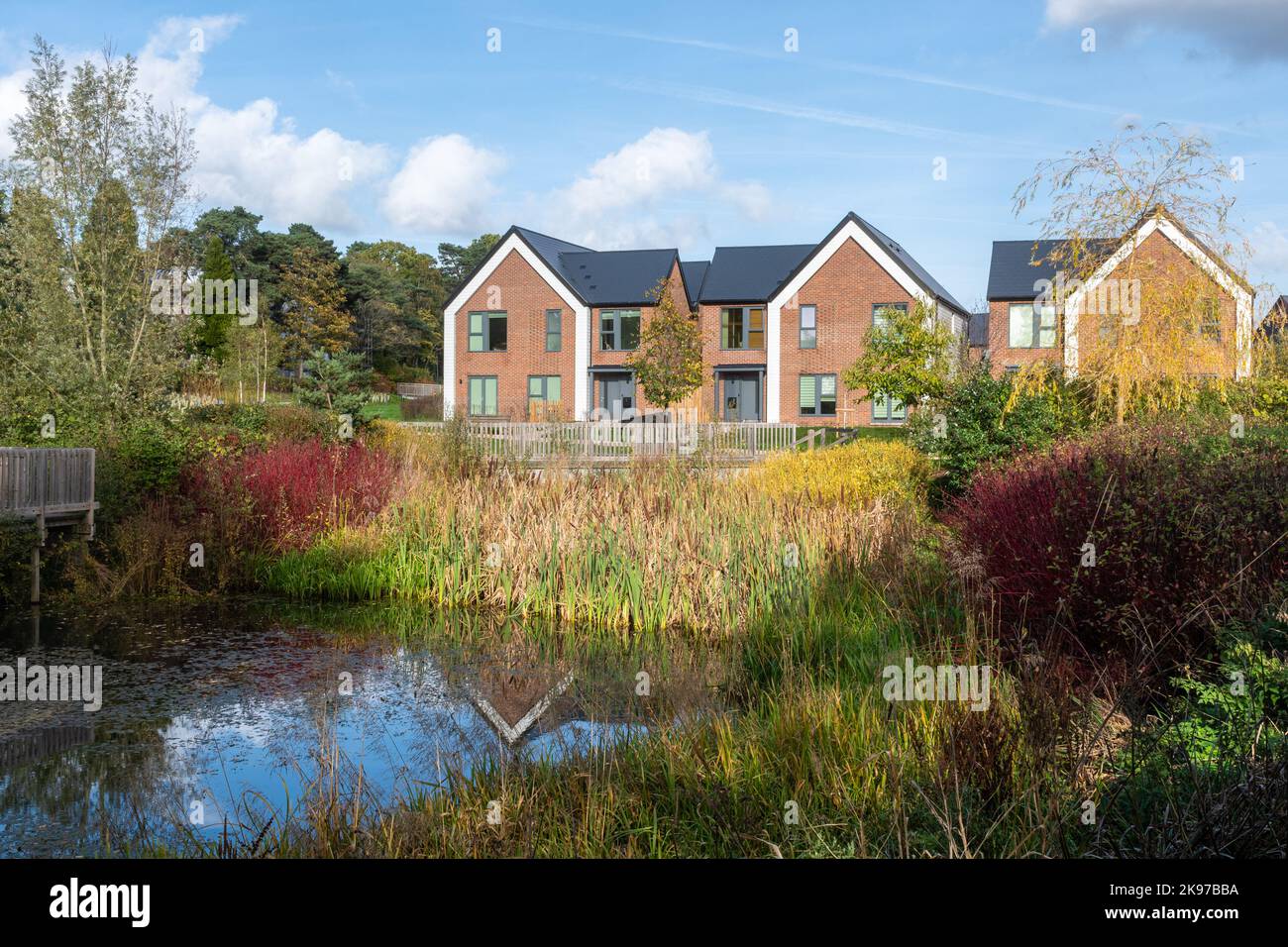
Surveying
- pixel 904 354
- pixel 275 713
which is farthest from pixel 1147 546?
pixel 904 354

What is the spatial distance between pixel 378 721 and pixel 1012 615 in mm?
4634

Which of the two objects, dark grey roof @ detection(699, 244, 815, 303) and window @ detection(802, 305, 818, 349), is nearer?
window @ detection(802, 305, 818, 349)

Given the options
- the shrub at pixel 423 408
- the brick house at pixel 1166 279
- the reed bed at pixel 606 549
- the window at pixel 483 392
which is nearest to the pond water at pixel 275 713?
the reed bed at pixel 606 549

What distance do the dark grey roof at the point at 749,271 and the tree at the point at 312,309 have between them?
18.3 metres

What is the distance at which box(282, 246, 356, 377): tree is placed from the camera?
49.3 meters

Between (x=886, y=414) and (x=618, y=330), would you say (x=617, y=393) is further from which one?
(x=886, y=414)

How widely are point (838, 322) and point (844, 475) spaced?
80.1 ft

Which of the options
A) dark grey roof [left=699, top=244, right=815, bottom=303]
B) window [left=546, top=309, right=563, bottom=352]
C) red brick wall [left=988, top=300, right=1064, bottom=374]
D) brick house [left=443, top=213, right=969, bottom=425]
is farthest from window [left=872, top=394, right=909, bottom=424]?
window [left=546, top=309, right=563, bottom=352]

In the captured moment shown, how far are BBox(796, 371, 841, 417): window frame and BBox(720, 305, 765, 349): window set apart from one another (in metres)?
2.18

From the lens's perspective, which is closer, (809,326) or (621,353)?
(809,326)

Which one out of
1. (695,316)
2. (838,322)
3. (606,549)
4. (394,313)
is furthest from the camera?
(394,313)

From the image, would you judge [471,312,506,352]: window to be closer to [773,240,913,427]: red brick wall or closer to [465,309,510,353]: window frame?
[465,309,510,353]: window frame

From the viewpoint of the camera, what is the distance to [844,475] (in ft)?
45.9

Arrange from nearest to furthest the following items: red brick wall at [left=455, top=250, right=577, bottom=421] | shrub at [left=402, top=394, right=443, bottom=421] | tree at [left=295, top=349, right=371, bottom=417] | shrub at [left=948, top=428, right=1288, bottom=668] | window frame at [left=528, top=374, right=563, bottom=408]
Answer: shrub at [left=948, top=428, right=1288, bottom=668] → tree at [left=295, top=349, right=371, bottom=417] → red brick wall at [left=455, top=250, right=577, bottom=421] → window frame at [left=528, top=374, right=563, bottom=408] → shrub at [left=402, top=394, right=443, bottom=421]
